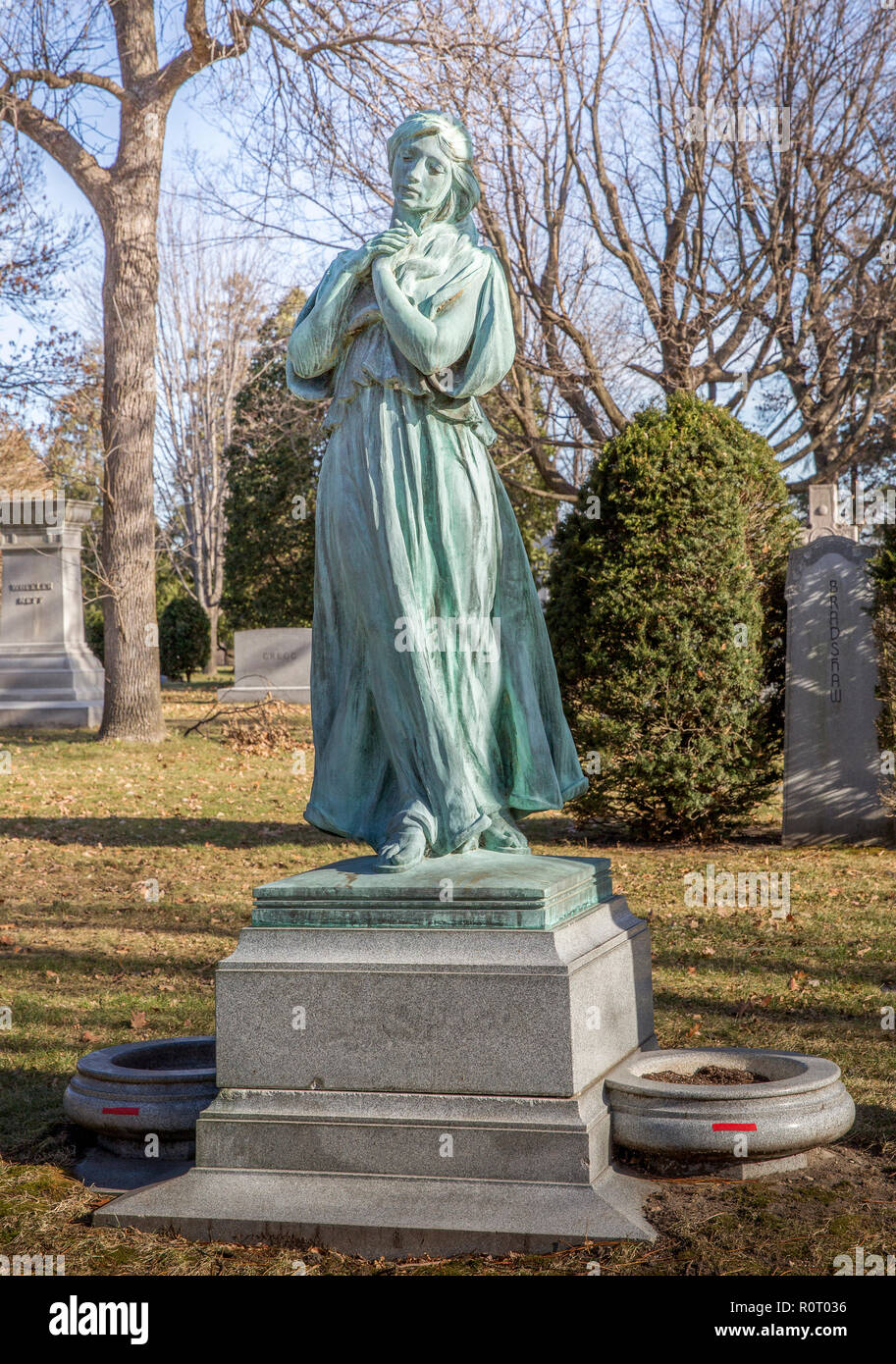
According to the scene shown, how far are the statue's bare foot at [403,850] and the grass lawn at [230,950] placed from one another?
111cm

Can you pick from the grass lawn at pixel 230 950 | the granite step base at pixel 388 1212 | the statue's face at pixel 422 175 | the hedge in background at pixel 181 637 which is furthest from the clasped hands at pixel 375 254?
the hedge in background at pixel 181 637

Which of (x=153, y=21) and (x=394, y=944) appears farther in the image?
(x=153, y=21)

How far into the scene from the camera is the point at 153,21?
1583 centimetres

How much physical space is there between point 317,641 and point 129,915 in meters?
4.38

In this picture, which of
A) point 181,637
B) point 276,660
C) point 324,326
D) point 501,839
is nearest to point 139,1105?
point 501,839

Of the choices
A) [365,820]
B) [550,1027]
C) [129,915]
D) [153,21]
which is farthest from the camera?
[153,21]

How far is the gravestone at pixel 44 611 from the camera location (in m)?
17.2

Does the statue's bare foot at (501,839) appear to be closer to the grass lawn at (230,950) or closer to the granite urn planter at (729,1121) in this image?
the granite urn planter at (729,1121)

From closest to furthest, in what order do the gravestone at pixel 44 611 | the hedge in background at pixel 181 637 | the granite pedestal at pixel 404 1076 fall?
1. the granite pedestal at pixel 404 1076
2. the gravestone at pixel 44 611
3. the hedge in background at pixel 181 637

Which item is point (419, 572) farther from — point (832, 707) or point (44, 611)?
point (44, 611)

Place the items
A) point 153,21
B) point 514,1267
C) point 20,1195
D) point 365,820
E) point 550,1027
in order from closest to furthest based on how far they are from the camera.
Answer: point 514,1267
point 550,1027
point 20,1195
point 365,820
point 153,21

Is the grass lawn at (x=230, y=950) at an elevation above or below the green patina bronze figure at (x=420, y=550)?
below

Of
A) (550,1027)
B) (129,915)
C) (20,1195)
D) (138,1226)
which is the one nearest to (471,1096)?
(550,1027)

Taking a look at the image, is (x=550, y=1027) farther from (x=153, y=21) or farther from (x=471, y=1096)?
(x=153, y=21)
